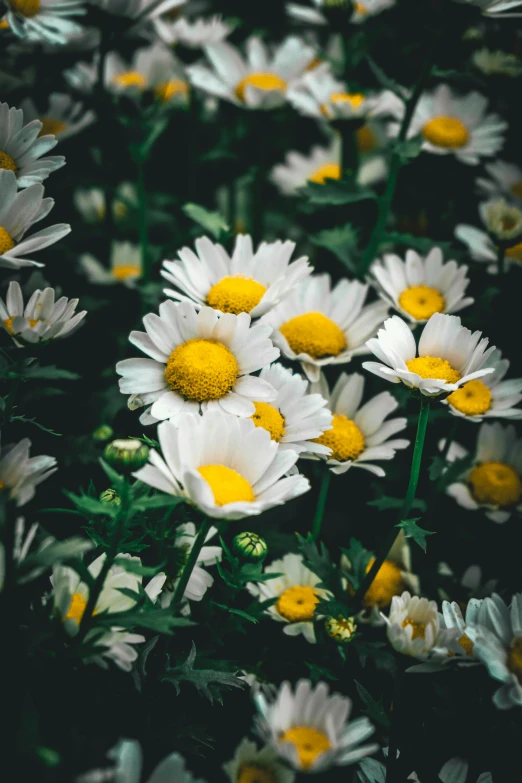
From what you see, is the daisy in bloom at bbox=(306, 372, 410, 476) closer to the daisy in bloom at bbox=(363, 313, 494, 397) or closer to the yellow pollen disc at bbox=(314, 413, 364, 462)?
the yellow pollen disc at bbox=(314, 413, 364, 462)

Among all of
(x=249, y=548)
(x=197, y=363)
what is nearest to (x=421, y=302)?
(x=197, y=363)

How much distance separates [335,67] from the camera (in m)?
2.12

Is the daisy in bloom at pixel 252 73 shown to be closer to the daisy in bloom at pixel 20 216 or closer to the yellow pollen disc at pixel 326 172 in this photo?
the yellow pollen disc at pixel 326 172

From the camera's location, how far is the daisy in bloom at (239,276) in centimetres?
140

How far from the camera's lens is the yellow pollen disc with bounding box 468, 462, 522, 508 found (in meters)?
1.68

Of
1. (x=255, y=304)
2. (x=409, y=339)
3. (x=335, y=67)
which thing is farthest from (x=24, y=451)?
(x=335, y=67)

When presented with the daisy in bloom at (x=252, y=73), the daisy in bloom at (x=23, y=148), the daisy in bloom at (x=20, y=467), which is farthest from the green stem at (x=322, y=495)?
the daisy in bloom at (x=252, y=73)

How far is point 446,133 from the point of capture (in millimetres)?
2176

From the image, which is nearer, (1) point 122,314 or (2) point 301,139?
(1) point 122,314

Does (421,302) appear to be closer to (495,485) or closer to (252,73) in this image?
(495,485)

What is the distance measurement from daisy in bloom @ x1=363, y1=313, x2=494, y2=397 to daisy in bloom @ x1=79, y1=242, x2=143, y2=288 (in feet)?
3.05

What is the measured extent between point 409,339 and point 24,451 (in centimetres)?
70

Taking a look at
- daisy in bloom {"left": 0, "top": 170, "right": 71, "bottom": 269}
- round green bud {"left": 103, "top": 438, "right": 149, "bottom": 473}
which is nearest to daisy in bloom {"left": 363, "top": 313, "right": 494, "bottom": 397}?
round green bud {"left": 103, "top": 438, "right": 149, "bottom": 473}

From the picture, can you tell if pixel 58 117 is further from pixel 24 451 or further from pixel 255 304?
pixel 24 451
